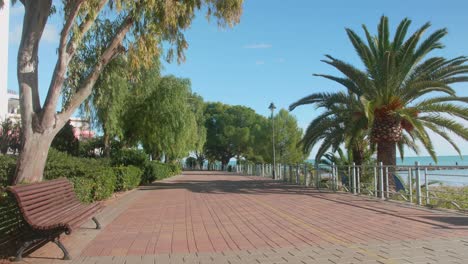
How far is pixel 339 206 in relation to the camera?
13.6m

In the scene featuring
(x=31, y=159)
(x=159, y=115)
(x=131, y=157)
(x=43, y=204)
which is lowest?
(x=43, y=204)

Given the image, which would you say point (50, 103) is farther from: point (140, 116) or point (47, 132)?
point (140, 116)

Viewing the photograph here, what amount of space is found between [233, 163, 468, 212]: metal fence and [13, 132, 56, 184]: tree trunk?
1002 centimetres

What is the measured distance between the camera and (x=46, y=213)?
7.25m

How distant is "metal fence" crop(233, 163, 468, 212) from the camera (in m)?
12.3

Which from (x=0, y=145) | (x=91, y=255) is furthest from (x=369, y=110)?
(x=0, y=145)

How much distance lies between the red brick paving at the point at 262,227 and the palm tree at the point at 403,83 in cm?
569

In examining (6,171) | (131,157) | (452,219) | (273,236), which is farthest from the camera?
(131,157)

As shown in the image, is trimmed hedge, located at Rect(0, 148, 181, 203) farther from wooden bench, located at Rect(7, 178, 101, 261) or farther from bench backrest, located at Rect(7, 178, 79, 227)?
wooden bench, located at Rect(7, 178, 101, 261)

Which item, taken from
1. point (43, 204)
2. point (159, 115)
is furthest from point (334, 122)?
point (43, 204)

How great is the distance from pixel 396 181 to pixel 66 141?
1649cm

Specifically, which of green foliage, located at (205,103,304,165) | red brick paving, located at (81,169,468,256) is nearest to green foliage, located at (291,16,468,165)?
red brick paving, located at (81,169,468,256)

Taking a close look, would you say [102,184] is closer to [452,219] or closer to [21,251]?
[21,251]

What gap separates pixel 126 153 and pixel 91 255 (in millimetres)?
21814
